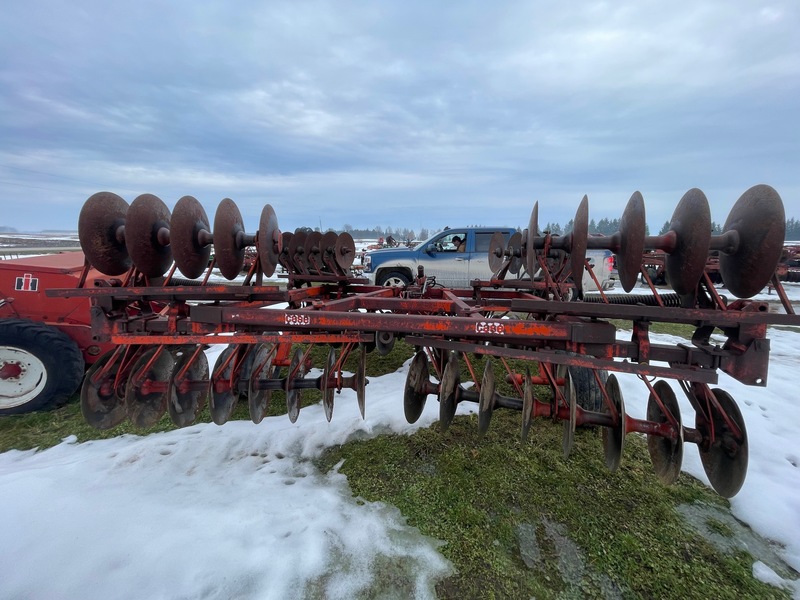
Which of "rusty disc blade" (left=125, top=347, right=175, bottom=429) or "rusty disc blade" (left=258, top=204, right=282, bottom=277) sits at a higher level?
"rusty disc blade" (left=258, top=204, right=282, bottom=277)

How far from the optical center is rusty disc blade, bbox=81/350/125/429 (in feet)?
9.54

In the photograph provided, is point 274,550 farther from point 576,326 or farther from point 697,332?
point 697,332

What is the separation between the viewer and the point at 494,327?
7.48 feet

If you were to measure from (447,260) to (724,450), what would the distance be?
28.8ft

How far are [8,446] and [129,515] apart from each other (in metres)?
2.07

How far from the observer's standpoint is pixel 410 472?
295cm

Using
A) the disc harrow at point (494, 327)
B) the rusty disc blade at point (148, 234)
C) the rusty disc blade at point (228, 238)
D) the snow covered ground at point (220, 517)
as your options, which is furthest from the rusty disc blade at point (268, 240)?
the snow covered ground at point (220, 517)

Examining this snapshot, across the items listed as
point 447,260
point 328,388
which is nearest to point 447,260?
point 447,260

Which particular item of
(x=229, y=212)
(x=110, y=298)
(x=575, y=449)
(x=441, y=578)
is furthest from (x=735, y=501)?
(x=110, y=298)

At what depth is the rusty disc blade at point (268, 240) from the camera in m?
2.99

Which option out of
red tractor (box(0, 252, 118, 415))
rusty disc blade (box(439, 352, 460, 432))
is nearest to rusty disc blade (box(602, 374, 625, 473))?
rusty disc blade (box(439, 352, 460, 432))

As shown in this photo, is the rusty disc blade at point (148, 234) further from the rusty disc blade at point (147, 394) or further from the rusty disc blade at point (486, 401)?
the rusty disc blade at point (486, 401)

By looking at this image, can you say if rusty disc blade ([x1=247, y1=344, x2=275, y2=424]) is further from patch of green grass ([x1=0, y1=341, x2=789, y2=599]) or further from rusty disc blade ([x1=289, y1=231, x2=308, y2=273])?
rusty disc blade ([x1=289, y1=231, x2=308, y2=273])

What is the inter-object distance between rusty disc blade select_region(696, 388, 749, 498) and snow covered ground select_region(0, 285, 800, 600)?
45cm
